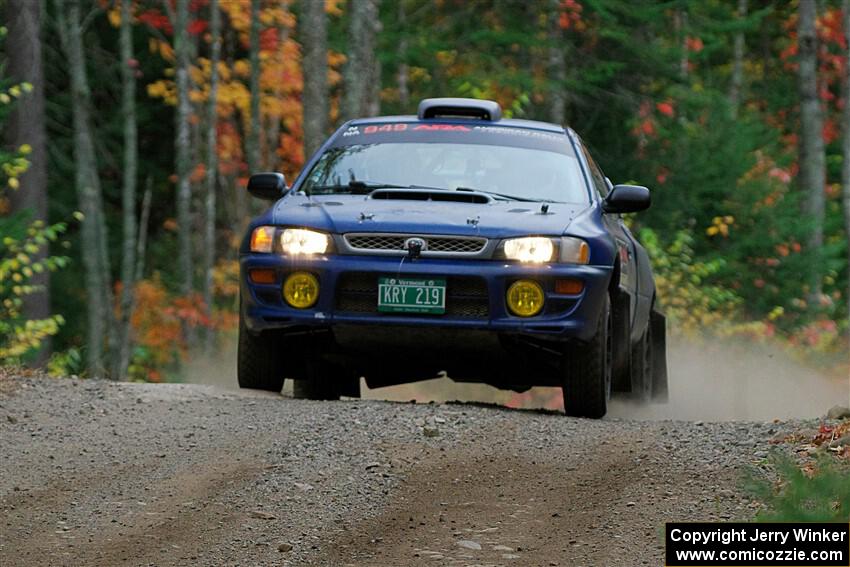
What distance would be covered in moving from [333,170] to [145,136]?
2343 cm

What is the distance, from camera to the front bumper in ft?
30.8

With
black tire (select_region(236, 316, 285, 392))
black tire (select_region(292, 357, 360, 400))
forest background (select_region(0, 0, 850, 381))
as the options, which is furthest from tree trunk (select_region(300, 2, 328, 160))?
black tire (select_region(236, 316, 285, 392))

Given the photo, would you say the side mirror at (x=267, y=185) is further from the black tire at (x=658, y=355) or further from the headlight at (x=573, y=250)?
the black tire at (x=658, y=355)

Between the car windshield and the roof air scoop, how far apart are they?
2.30ft

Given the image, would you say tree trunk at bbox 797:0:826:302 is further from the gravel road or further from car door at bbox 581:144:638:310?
the gravel road

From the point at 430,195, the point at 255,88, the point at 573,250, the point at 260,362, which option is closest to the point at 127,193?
the point at 255,88

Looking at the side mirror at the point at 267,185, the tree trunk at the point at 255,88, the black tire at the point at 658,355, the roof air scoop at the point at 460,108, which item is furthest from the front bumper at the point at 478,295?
the tree trunk at the point at 255,88

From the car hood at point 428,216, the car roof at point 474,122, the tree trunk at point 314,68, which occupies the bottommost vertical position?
the car hood at point 428,216

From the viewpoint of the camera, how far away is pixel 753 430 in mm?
9039

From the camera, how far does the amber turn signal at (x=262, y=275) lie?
384 inches

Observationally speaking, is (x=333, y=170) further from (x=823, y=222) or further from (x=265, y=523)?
(x=823, y=222)

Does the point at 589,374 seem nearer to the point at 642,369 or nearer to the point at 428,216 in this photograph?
the point at 428,216

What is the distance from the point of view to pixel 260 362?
10.4 meters

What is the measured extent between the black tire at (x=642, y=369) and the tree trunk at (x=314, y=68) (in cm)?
747
